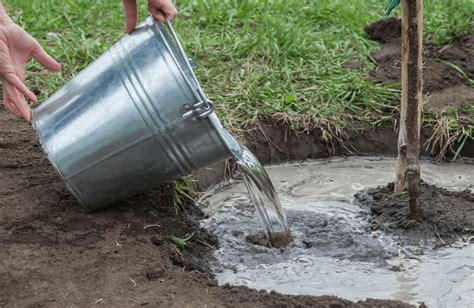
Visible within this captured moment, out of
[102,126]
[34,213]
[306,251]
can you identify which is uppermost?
[102,126]

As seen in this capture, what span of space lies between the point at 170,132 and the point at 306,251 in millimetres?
894

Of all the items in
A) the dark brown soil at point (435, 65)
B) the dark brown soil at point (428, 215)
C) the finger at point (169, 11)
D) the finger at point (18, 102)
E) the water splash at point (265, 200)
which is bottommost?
the dark brown soil at point (428, 215)

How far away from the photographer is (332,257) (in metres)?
3.85

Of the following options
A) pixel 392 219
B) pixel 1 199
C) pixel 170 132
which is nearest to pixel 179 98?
pixel 170 132

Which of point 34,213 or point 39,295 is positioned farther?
point 34,213

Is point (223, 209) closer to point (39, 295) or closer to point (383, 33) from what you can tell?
point (39, 295)

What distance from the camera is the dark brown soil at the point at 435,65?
517 centimetres

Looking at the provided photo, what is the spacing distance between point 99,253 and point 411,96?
1469mm

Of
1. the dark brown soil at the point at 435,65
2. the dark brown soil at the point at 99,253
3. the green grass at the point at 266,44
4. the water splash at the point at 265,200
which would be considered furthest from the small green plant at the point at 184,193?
the dark brown soil at the point at 435,65

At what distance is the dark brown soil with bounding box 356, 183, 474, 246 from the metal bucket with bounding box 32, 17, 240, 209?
37.3 inches

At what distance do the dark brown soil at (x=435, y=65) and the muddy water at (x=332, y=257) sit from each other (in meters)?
0.73

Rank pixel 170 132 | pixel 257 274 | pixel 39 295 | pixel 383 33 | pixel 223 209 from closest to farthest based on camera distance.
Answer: pixel 39 295 → pixel 170 132 → pixel 257 274 → pixel 223 209 → pixel 383 33

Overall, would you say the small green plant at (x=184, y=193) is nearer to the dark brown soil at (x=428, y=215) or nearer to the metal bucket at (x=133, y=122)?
the metal bucket at (x=133, y=122)

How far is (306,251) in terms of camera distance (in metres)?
3.90
